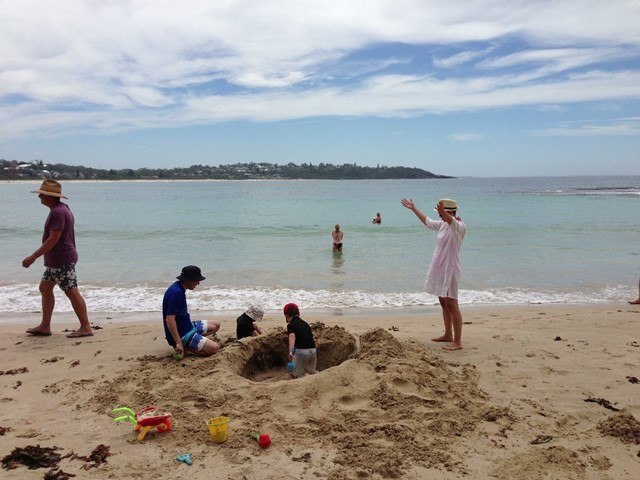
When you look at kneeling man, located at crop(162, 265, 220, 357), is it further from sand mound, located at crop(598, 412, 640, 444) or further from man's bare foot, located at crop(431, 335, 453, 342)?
sand mound, located at crop(598, 412, 640, 444)

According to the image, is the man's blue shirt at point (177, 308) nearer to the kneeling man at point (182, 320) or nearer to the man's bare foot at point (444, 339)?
the kneeling man at point (182, 320)

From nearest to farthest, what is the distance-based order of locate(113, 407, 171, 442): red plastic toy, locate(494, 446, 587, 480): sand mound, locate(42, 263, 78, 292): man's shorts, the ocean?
locate(494, 446, 587, 480): sand mound < locate(113, 407, 171, 442): red plastic toy < locate(42, 263, 78, 292): man's shorts < the ocean

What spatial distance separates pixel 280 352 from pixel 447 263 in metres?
2.25

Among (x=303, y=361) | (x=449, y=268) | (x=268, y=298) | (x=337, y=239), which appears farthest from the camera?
(x=337, y=239)

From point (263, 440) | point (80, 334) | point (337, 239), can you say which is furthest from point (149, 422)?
point (337, 239)

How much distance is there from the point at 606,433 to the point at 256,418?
2.76m

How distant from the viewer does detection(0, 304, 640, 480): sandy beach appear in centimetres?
330

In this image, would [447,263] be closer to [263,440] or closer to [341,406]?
[341,406]

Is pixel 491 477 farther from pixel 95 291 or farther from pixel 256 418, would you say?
pixel 95 291

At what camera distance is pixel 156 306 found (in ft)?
28.8

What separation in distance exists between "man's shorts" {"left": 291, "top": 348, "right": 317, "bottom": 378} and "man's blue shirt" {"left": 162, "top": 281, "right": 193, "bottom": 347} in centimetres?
129

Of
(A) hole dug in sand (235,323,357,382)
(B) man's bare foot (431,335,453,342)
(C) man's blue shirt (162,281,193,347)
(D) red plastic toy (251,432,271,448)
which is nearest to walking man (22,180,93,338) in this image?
(C) man's blue shirt (162,281,193,347)

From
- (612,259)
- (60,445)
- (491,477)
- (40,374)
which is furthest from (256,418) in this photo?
(612,259)

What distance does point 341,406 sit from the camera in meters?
4.04
